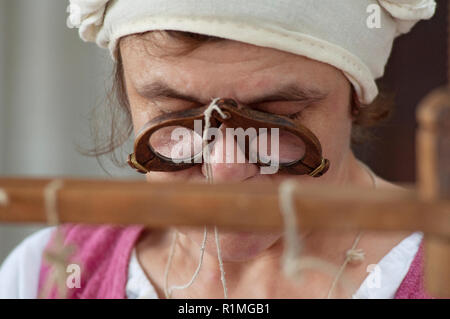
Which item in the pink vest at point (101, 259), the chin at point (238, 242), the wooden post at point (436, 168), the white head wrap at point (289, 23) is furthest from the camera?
the pink vest at point (101, 259)

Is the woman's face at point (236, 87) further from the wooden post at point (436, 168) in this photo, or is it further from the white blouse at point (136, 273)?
the wooden post at point (436, 168)

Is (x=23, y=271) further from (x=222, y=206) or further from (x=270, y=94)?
(x=222, y=206)

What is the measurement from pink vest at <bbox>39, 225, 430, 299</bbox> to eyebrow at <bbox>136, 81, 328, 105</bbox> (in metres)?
0.40

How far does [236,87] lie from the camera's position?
2.77 ft

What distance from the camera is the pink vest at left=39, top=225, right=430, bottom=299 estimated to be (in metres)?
1.18

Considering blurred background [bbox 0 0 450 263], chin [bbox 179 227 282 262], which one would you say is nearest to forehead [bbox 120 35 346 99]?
chin [bbox 179 227 282 262]

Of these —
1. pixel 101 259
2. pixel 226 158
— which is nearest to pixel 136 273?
pixel 101 259

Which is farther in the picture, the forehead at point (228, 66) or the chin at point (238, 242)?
the chin at point (238, 242)

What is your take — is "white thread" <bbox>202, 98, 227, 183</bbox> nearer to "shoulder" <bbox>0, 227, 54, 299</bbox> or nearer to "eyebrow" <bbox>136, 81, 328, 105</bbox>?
"eyebrow" <bbox>136, 81, 328, 105</bbox>

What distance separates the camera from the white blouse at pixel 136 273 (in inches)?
40.6

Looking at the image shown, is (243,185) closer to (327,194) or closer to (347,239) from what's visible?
(327,194)

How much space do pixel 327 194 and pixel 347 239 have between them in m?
0.63

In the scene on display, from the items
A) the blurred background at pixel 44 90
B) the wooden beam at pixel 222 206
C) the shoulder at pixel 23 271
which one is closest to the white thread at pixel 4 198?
the wooden beam at pixel 222 206
